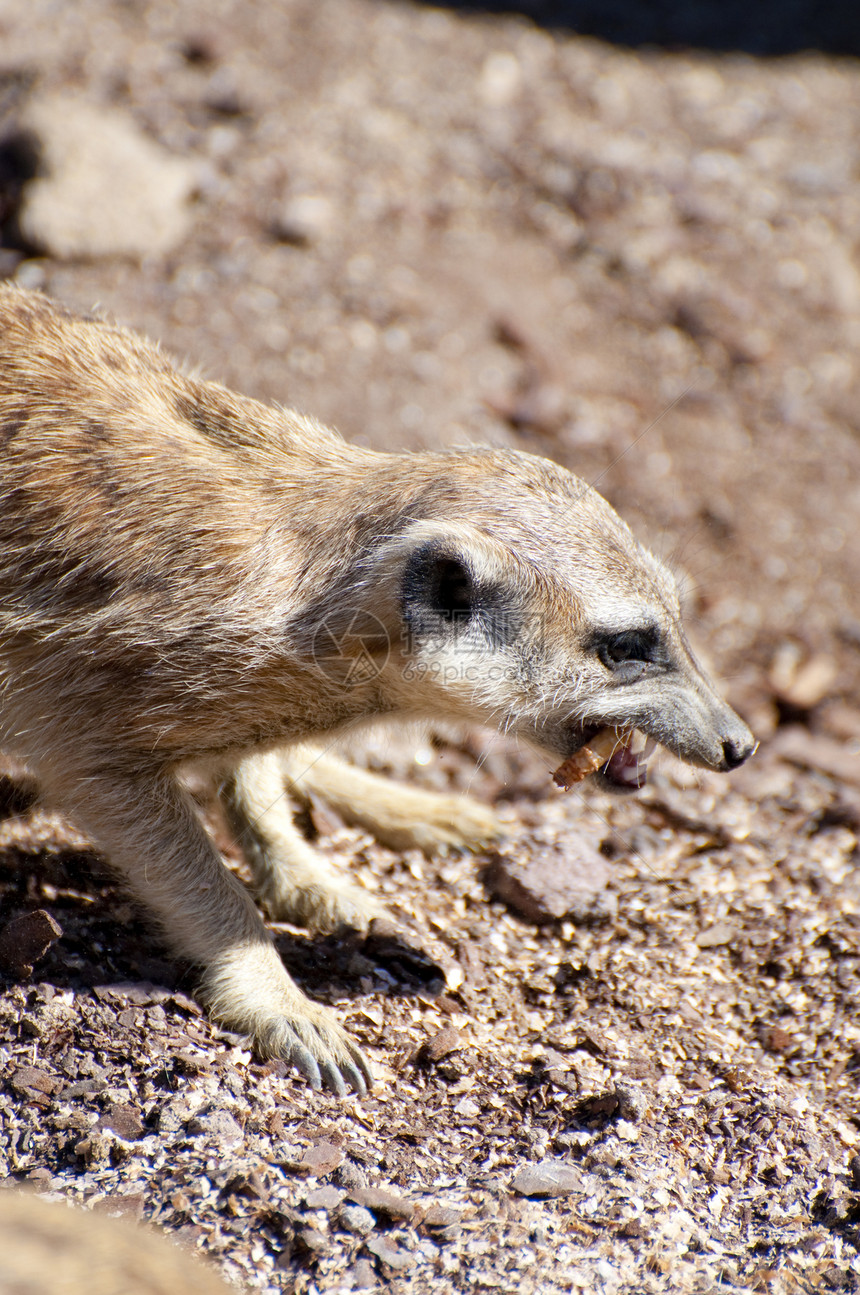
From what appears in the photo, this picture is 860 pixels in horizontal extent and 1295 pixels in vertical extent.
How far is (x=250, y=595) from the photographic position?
338 centimetres

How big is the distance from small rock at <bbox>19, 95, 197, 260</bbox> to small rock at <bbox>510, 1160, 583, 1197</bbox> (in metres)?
4.96

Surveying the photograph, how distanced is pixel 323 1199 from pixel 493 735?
1495 mm

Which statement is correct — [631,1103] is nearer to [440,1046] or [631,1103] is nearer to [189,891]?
[440,1046]

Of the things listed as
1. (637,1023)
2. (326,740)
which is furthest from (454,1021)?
(326,740)

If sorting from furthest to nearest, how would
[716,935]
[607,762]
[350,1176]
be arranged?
[716,935] → [607,762] → [350,1176]

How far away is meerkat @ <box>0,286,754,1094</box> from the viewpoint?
3334 millimetres

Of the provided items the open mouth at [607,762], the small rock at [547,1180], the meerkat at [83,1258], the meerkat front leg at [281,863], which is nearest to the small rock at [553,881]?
the meerkat front leg at [281,863]

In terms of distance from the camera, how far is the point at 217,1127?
2.87 metres

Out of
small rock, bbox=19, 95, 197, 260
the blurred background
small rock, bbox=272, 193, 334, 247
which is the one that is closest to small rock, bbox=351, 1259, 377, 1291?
the blurred background

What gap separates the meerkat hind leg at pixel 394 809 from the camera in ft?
14.3

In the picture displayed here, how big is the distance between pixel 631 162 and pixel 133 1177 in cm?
689

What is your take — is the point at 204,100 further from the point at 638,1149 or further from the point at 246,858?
the point at 638,1149

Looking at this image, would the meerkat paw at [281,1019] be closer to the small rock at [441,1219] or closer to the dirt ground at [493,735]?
the dirt ground at [493,735]

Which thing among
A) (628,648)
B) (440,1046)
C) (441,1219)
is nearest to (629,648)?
(628,648)
